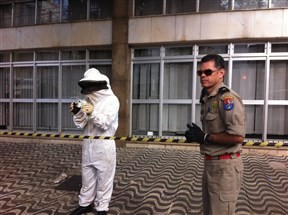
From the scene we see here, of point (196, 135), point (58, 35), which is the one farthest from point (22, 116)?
point (196, 135)

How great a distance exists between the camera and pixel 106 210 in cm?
427

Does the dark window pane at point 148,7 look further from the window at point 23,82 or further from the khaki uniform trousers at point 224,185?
the khaki uniform trousers at point 224,185

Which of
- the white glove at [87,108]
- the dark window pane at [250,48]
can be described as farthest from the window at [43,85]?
the white glove at [87,108]

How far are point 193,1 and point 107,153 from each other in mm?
6771

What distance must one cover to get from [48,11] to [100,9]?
204 centimetres

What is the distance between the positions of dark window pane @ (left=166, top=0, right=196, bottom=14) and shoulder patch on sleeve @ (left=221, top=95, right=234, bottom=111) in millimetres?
7254

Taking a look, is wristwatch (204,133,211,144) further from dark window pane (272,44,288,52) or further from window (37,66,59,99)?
window (37,66,59,99)

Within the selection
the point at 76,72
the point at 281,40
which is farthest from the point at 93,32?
the point at 281,40

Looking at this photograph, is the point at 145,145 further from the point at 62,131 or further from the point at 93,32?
the point at 93,32

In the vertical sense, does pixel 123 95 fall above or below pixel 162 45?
below

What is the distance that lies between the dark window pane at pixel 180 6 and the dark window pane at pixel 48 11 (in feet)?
13.2

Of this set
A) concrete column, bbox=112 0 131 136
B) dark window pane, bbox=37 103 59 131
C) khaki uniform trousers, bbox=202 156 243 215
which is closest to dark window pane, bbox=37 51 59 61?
dark window pane, bbox=37 103 59 131

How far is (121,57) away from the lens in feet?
31.3

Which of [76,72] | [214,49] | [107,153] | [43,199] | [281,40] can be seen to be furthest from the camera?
[76,72]
